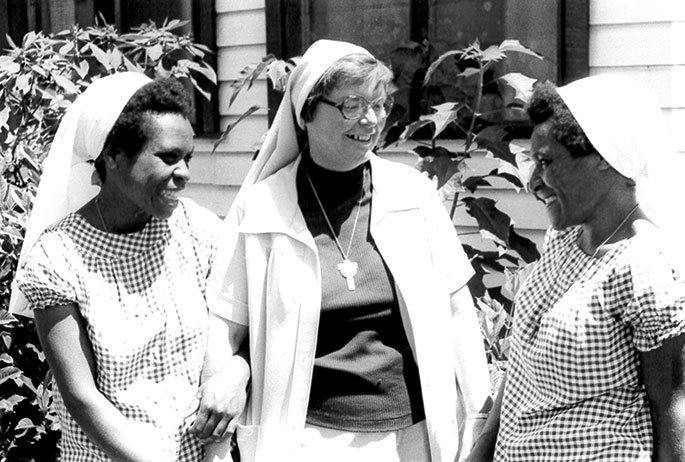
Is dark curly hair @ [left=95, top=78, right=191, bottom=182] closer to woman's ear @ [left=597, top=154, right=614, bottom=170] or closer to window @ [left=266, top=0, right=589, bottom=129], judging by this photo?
woman's ear @ [left=597, top=154, right=614, bottom=170]

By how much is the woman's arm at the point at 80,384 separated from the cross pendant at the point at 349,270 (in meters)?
0.65

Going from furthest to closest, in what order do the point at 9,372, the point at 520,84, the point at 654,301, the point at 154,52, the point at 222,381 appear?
1. the point at 154,52
2. the point at 520,84
3. the point at 9,372
4. the point at 222,381
5. the point at 654,301

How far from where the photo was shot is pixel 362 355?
2734 mm

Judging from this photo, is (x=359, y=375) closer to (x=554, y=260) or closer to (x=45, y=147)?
(x=554, y=260)

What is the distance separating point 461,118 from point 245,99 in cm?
159

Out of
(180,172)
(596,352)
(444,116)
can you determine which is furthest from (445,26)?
(596,352)

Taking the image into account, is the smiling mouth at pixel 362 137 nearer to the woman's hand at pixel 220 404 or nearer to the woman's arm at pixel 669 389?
the woman's hand at pixel 220 404

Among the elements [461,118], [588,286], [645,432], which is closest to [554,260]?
[588,286]

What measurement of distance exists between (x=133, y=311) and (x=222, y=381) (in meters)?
0.28

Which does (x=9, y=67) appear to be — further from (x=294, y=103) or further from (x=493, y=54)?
(x=294, y=103)

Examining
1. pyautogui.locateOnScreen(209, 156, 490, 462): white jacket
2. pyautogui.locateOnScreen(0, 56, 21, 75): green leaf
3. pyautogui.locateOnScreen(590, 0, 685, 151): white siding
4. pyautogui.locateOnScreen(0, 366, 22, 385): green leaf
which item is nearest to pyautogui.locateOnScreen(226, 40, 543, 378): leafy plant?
pyautogui.locateOnScreen(590, 0, 685, 151): white siding

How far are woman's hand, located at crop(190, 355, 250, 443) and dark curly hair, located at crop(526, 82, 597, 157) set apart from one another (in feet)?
3.23

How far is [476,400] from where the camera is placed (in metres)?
2.79

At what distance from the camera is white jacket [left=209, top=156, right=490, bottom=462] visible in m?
2.73
